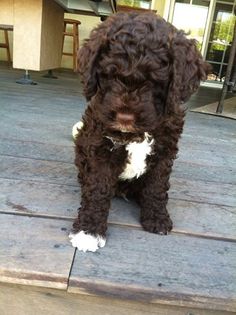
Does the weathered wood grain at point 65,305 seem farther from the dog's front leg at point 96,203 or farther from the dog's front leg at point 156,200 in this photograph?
the dog's front leg at point 156,200

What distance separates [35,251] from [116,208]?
436mm

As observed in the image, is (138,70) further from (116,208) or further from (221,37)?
(221,37)

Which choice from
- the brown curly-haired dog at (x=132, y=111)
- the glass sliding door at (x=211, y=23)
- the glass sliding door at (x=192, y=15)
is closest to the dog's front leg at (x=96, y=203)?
the brown curly-haired dog at (x=132, y=111)

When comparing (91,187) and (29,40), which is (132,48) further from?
(29,40)

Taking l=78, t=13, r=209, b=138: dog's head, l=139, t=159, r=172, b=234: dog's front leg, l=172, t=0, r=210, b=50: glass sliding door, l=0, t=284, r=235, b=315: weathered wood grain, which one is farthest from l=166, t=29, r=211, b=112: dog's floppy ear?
l=172, t=0, r=210, b=50: glass sliding door

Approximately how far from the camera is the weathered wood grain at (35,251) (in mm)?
1172

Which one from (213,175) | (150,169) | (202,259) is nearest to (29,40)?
(213,175)

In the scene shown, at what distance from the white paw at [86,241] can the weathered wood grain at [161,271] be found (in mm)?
24

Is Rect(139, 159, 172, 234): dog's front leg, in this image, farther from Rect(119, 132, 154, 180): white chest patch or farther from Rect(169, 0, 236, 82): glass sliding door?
Rect(169, 0, 236, 82): glass sliding door

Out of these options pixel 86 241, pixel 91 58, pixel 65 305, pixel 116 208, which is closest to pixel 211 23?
pixel 116 208

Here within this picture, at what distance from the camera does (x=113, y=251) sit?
132cm

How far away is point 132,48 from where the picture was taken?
1.13 meters

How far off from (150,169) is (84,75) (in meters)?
0.42

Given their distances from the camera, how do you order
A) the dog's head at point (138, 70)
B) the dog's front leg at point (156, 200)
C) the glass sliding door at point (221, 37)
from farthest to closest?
the glass sliding door at point (221, 37) → the dog's front leg at point (156, 200) → the dog's head at point (138, 70)
